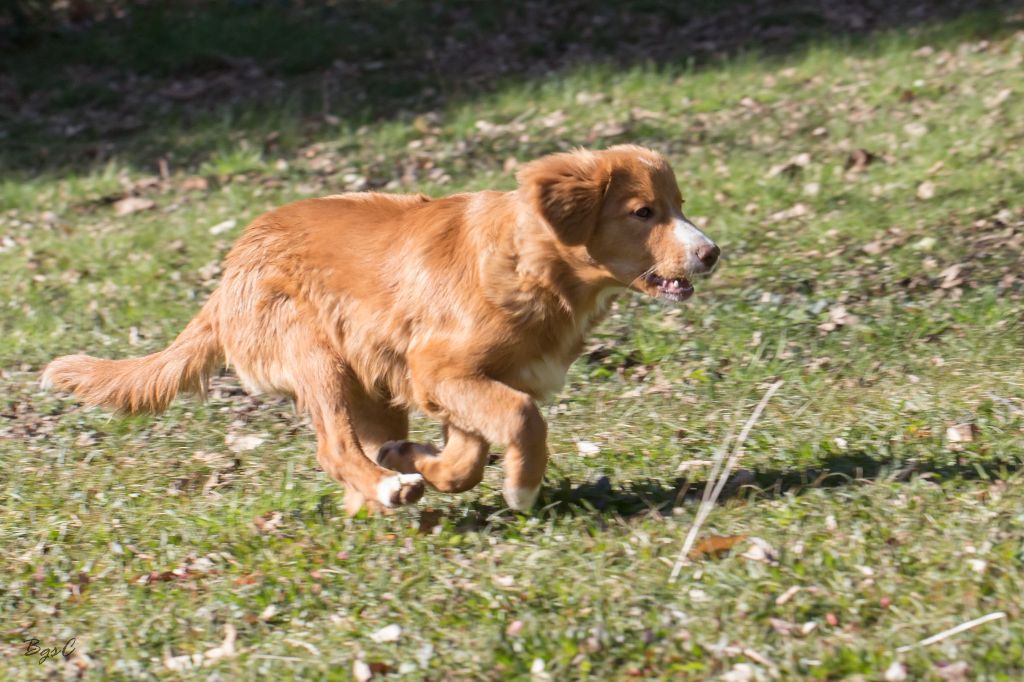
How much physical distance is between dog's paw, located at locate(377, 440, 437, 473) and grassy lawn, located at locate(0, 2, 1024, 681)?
21cm

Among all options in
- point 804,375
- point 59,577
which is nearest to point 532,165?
point 804,375

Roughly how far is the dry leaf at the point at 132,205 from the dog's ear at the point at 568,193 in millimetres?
6082

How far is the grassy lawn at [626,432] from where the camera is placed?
416 cm

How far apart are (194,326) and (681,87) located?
291 inches

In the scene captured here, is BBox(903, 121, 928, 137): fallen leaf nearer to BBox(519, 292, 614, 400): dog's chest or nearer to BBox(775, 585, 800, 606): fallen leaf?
BBox(519, 292, 614, 400): dog's chest

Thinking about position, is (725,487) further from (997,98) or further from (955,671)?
(997,98)

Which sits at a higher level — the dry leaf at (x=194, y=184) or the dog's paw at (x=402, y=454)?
the dog's paw at (x=402, y=454)

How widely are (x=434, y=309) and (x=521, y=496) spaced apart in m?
0.81

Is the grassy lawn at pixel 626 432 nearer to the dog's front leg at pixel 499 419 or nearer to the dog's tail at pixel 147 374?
the dog's front leg at pixel 499 419

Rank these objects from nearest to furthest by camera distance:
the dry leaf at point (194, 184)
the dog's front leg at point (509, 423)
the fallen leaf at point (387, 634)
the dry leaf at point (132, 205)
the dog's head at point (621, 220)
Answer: the fallen leaf at point (387, 634), the dog's front leg at point (509, 423), the dog's head at point (621, 220), the dry leaf at point (132, 205), the dry leaf at point (194, 184)

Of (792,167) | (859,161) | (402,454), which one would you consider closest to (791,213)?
(792,167)

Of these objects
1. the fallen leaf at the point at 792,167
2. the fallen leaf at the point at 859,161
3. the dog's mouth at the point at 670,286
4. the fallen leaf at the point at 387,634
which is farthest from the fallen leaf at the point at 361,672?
the fallen leaf at the point at 859,161

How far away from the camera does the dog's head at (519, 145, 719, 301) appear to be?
15.6ft

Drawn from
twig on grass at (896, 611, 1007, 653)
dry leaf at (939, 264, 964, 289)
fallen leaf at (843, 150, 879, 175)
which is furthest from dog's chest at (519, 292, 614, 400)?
fallen leaf at (843, 150, 879, 175)
